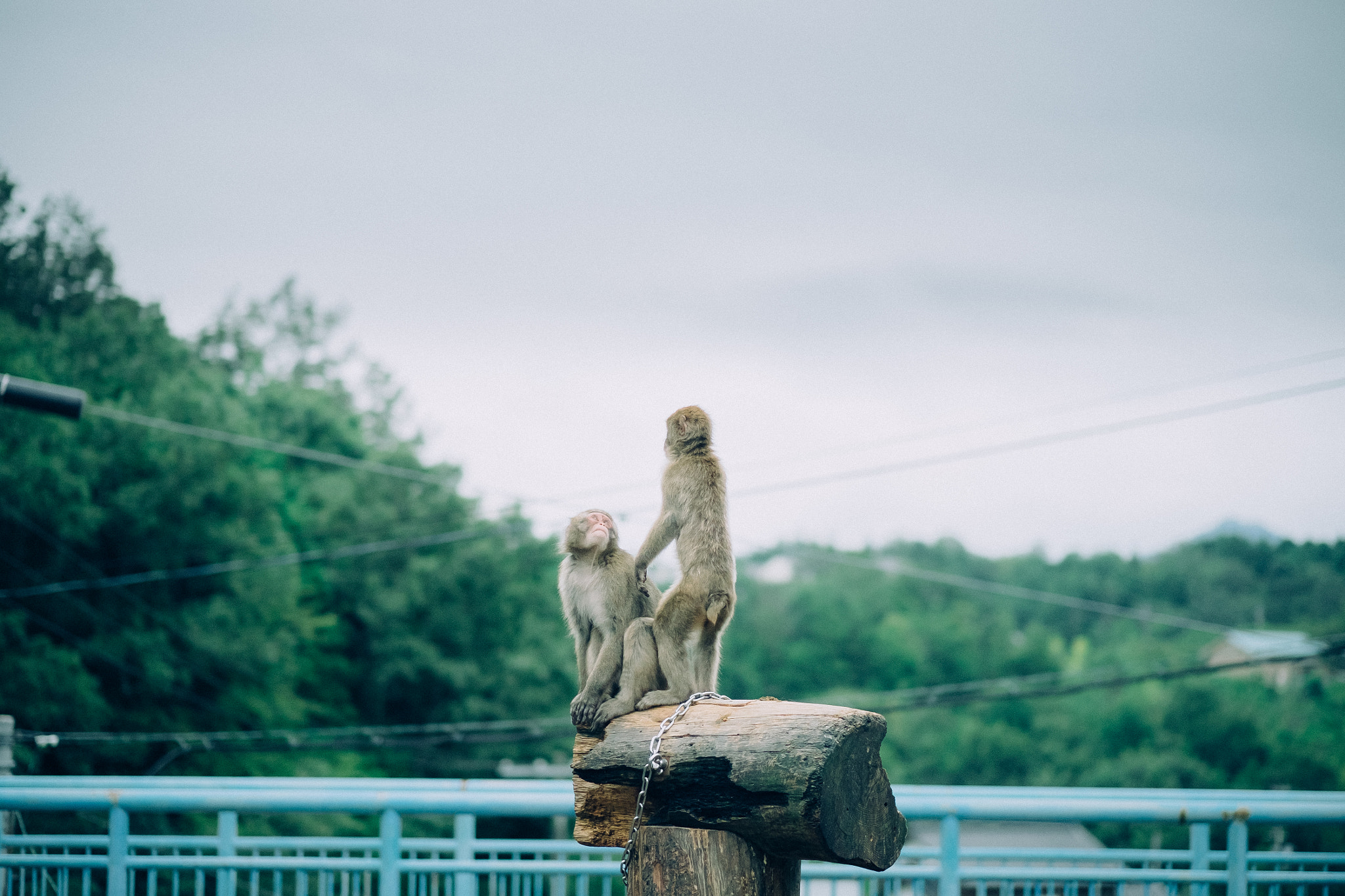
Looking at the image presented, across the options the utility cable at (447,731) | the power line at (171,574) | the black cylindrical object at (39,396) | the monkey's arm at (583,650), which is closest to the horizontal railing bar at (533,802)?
the monkey's arm at (583,650)

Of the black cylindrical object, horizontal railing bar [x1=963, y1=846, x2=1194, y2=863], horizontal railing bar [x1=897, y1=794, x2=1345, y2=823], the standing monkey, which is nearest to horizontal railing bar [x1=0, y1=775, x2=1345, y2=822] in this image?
horizontal railing bar [x1=897, y1=794, x2=1345, y2=823]

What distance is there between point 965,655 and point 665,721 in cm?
4406

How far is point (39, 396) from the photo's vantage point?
6.02m

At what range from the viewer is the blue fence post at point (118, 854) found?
431cm

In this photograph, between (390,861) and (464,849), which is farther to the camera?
(464,849)

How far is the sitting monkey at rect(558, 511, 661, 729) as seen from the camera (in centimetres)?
376

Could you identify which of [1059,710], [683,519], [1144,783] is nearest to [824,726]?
[683,519]

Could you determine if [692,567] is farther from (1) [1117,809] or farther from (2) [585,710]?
(1) [1117,809]

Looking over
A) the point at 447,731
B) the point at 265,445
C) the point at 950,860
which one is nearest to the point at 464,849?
the point at 950,860

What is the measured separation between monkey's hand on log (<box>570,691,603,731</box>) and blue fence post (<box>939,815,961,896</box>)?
1.50 meters

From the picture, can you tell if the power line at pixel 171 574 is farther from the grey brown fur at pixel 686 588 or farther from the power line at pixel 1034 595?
the grey brown fur at pixel 686 588

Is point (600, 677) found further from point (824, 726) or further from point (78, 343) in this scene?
point (78, 343)

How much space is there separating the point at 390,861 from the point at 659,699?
140 centimetres

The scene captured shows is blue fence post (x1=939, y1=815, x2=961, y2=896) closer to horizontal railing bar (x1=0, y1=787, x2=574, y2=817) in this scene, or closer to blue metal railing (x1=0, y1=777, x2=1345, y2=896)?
blue metal railing (x1=0, y1=777, x2=1345, y2=896)
